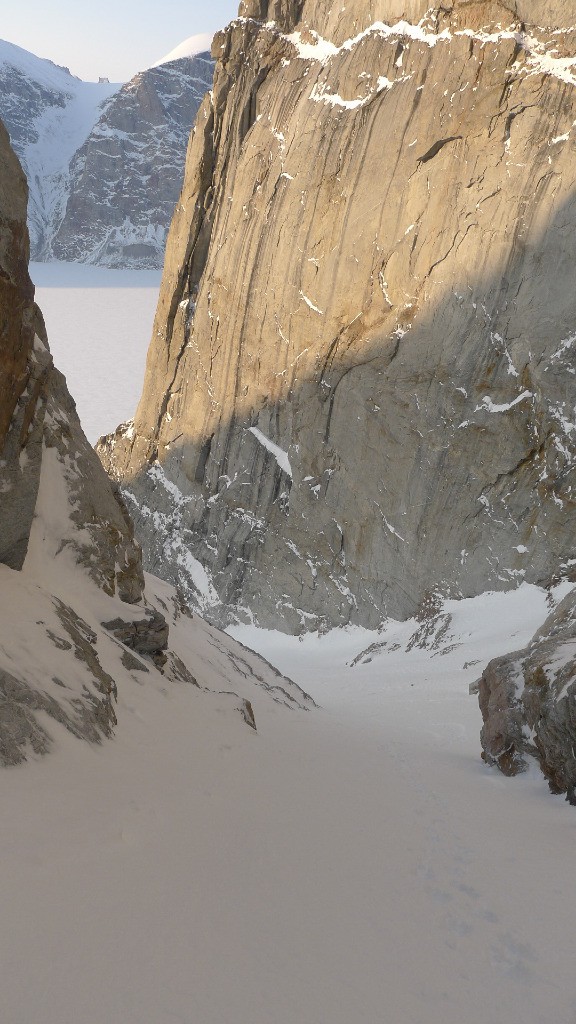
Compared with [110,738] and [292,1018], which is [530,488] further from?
[292,1018]

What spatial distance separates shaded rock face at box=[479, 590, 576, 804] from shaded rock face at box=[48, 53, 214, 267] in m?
172

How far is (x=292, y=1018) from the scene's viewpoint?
3.01m

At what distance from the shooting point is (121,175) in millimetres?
176750

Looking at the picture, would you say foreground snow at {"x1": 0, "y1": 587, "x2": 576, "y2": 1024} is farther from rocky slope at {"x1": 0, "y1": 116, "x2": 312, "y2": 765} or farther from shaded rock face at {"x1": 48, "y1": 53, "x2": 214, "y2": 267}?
shaded rock face at {"x1": 48, "y1": 53, "x2": 214, "y2": 267}

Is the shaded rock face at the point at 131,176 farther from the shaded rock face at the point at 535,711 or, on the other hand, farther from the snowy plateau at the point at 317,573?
the shaded rock face at the point at 535,711

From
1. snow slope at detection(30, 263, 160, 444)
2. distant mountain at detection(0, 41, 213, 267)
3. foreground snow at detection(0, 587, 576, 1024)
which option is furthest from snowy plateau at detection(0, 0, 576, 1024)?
distant mountain at detection(0, 41, 213, 267)

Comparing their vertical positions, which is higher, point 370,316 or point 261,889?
point 370,316

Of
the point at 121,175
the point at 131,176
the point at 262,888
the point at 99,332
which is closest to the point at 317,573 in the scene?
the point at 262,888

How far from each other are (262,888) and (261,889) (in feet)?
0.05

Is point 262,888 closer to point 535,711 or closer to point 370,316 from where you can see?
point 535,711

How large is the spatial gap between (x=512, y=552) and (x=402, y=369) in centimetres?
769

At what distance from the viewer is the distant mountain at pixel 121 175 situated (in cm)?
17100

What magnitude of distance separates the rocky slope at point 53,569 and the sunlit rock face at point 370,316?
15.5m

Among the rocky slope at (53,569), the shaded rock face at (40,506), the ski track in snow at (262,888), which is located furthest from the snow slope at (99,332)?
the ski track in snow at (262,888)
